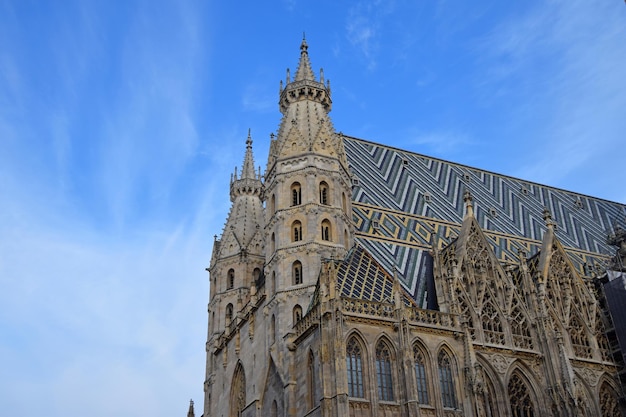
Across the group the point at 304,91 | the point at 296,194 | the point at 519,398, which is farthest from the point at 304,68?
the point at 519,398

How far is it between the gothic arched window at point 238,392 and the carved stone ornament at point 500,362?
37.4ft

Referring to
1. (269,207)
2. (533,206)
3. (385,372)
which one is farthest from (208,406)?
(533,206)

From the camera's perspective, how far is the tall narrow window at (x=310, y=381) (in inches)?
933

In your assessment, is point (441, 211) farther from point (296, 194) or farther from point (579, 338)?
point (296, 194)

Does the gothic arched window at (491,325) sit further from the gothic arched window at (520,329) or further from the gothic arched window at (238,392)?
the gothic arched window at (238,392)

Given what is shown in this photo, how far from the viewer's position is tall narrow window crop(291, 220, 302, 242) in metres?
29.2

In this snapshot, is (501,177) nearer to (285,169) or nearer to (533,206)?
(533,206)

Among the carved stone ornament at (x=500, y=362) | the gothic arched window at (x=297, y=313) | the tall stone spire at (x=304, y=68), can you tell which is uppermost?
the tall stone spire at (x=304, y=68)

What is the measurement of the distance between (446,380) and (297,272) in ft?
25.0

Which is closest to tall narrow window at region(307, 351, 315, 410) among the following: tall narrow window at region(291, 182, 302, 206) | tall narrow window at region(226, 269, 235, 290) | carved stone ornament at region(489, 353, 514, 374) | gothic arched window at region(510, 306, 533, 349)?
carved stone ornament at region(489, 353, 514, 374)

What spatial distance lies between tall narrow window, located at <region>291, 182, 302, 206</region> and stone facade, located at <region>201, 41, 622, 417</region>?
0.16ft

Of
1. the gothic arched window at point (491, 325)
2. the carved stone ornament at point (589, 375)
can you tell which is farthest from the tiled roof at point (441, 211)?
the carved stone ornament at point (589, 375)

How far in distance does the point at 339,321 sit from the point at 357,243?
24.7 ft

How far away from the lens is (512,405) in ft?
87.7
